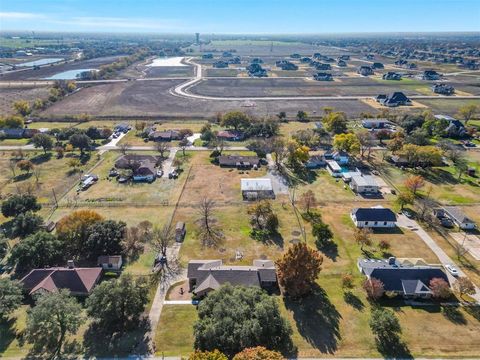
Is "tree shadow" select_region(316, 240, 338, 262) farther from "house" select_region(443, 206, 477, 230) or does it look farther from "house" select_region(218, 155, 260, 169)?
"house" select_region(218, 155, 260, 169)

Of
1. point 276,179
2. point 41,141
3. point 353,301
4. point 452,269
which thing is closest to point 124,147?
point 41,141

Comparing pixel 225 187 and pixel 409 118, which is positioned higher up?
pixel 409 118

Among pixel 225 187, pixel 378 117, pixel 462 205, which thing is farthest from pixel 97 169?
pixel 378 117

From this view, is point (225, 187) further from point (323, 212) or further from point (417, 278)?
point (417, 278)

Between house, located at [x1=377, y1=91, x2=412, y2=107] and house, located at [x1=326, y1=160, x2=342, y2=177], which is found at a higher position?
house, located at [x1=377, y1=91, x2=412, y2=107]

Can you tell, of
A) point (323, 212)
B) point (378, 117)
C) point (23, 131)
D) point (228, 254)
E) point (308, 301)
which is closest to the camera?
point (308, 301)

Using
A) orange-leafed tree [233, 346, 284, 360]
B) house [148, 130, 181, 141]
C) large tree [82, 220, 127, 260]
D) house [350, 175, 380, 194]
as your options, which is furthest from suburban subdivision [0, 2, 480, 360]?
house [148, 130, 181, 141]

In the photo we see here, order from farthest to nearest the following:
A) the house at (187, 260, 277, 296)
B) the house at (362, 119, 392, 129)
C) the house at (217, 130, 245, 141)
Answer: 1. the house at (362, 119, 392, 129)
2. the house at (217, 130, 245, 141)
3. the house at (187, 260, 277, 296)

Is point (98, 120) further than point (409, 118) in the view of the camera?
Yes
